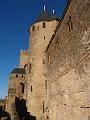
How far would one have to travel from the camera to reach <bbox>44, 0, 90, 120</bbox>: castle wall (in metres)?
9.44

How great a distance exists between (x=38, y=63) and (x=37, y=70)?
815mm

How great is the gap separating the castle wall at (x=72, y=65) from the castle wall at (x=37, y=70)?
943 centimetres

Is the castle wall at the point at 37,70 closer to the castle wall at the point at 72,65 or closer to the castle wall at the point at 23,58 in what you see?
the castle wall at the point at 72,65

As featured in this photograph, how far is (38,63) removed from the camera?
26.0 meters

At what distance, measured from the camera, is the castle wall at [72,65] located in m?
9.44

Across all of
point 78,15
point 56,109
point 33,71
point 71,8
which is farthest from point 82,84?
point 33,71

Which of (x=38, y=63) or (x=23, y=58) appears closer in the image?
(x=38, y=63)

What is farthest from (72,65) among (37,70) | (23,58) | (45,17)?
(23,58)

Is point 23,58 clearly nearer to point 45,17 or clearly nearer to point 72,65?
point 45,17

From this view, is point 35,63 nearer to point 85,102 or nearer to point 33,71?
point 33,71

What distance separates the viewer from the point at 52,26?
2709 cm

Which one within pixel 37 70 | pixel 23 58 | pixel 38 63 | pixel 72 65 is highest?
pixel 23 58

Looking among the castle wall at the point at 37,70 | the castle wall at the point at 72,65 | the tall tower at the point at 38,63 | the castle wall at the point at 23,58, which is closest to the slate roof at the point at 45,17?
the tall tower at the point at 38,63

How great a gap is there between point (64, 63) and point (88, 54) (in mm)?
3882
